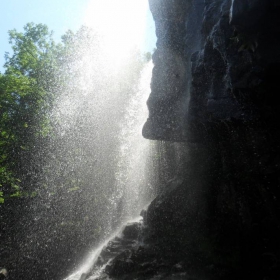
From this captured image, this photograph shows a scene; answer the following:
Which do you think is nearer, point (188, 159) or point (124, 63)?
point (188, 159)

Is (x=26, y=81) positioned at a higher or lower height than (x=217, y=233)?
higher

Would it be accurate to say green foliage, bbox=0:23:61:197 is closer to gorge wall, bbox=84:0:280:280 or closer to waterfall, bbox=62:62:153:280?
waterfall, bbox=62:62:153:280

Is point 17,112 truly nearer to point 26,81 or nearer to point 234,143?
point 26,81

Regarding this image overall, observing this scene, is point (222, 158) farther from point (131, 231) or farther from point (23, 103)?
point (23, 103)

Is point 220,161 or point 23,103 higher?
point 23,103

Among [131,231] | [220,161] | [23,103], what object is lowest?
[131,231]

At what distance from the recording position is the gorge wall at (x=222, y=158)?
276 inches

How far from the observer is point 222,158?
34.3 feet

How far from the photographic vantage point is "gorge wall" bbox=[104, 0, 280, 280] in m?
7.01

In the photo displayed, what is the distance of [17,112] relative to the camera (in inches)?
707

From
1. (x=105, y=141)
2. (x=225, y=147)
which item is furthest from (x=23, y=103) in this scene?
(x=225, y=147)

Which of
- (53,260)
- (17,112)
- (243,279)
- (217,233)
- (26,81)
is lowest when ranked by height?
(53,260)

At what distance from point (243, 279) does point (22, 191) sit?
47.9ft

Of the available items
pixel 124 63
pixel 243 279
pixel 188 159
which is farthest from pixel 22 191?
pixel 124 63
